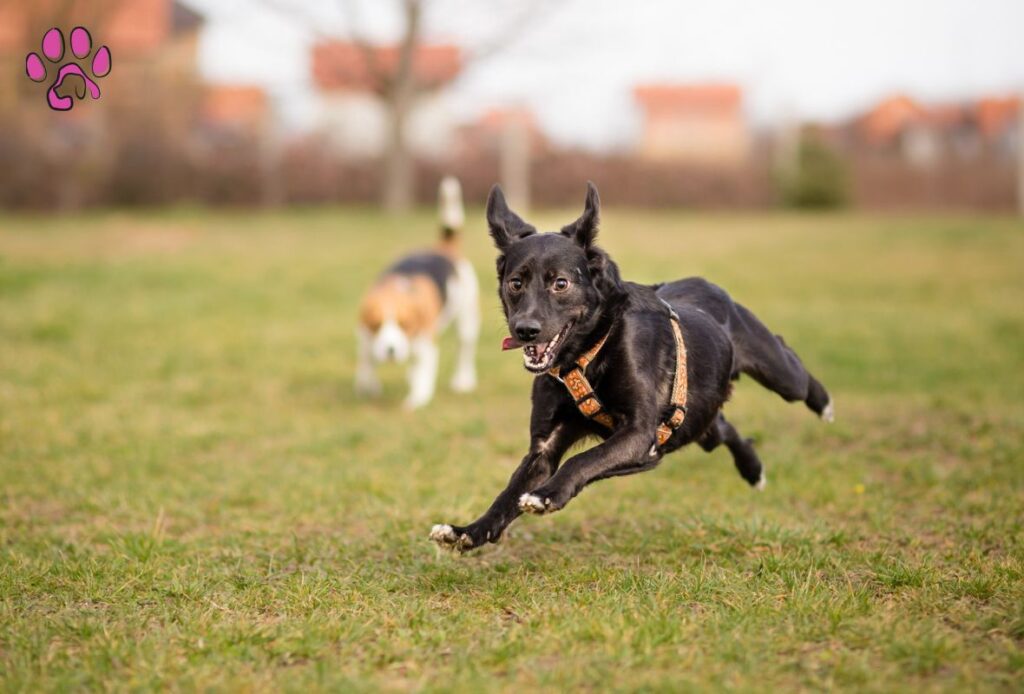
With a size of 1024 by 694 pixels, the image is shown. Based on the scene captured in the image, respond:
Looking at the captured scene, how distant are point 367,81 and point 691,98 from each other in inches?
1380

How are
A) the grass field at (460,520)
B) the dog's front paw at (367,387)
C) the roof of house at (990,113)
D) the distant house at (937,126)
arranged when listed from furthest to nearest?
the roof of house at (990,113), the distant house at (937,126), the dog's front paw at (367,387), the grass field at (460,520)

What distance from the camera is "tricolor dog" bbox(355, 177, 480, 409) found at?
9.20 meters

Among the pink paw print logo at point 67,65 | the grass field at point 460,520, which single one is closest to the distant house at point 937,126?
the grass field at point 460,520

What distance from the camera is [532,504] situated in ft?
12.1

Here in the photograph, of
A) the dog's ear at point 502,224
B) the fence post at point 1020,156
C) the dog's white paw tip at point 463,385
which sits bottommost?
the dog's white paw tip at point 463,385

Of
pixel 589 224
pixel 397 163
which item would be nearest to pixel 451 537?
pixel 589 224

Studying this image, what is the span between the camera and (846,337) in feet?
39.1

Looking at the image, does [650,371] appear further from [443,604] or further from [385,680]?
[385,680]

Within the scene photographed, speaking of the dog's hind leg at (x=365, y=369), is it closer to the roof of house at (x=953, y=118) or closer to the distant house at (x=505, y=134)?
the distant house at (x=505, y=134)

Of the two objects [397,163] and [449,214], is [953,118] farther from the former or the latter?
[449,214]

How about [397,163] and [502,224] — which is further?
[397,163]

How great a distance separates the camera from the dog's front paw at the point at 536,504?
3674 millimetres

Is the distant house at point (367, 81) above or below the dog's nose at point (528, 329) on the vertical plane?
above

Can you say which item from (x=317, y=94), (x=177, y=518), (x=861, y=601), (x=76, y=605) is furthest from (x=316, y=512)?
(x=317, y=94)
